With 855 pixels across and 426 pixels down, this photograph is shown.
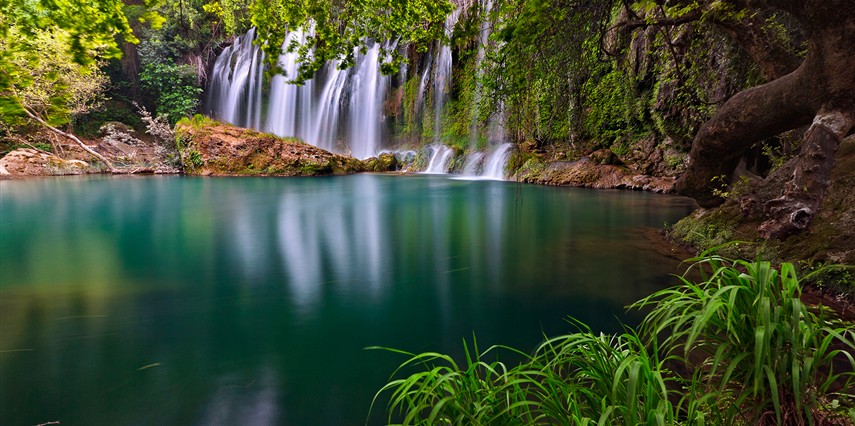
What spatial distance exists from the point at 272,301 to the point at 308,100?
26.9 meters

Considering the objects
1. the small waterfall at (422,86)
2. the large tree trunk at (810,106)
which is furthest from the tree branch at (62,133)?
the small waterfall at (422,86)

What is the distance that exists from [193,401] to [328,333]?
97 centimetres

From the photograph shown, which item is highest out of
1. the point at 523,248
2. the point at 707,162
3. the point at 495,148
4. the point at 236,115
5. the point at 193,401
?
the point at 236,115

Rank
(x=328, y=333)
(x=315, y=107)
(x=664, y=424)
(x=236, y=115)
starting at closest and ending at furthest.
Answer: (x=664, y=424), (x=328, y=333), (x=315, y=107), (x=236, y=115)

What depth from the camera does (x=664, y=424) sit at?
1.13 metres

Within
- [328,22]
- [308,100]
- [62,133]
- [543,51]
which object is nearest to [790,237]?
[543,51]

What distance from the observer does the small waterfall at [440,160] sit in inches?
841

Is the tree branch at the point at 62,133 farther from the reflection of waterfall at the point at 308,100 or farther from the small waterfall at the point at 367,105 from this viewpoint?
the reflection of waterfall at the point at 308,100

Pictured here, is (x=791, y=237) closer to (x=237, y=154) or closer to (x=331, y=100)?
(x=237, y=154)

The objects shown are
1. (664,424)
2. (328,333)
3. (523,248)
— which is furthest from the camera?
(523,248)

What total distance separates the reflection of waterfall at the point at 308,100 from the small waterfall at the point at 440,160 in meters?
5.93

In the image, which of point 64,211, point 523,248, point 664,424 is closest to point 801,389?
point 664,424

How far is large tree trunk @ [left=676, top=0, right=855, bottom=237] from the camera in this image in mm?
2908

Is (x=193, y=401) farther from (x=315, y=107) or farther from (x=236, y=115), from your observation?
(x=236, y=115)
